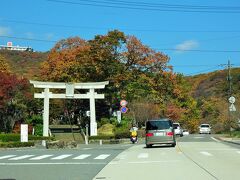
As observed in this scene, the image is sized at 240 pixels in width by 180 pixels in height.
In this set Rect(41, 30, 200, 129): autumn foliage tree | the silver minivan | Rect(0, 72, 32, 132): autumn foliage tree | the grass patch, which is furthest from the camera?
Rect(41, 30, 200, 129): autumn foliage tree

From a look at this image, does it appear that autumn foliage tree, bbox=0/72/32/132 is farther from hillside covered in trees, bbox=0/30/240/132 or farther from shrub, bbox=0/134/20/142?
shrub, bbox=0/134/20/142

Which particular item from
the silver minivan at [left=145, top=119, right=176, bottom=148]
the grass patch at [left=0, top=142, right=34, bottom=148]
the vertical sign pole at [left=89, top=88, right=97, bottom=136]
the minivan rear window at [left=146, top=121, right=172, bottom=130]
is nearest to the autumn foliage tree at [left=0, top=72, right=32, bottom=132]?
the vertical sign pole at [left=89, top=88, right=97, bottom=136]

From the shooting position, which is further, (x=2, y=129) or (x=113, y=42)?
(x=113, y=42)

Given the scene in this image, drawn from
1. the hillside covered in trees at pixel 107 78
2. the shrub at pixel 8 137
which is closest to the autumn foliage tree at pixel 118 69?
the hillside covered in trees at pixel 107 78

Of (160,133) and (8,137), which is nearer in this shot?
(160,133)

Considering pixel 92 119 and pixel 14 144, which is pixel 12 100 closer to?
pixel 92 119

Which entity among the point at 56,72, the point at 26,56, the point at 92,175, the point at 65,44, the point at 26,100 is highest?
the point at 26,56

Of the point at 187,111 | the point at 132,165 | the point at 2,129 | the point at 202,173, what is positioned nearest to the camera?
the point at 202,173

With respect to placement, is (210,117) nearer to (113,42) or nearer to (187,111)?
(187,111)

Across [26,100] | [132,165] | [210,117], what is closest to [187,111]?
[210,117]

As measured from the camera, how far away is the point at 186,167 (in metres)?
14.3

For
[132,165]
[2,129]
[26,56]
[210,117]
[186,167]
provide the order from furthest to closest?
[26,56], [210,117], [2,129], [132,165], [186,167]

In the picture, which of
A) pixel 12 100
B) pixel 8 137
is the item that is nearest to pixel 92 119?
pixel 12 100

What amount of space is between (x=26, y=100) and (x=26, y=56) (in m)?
68.6
